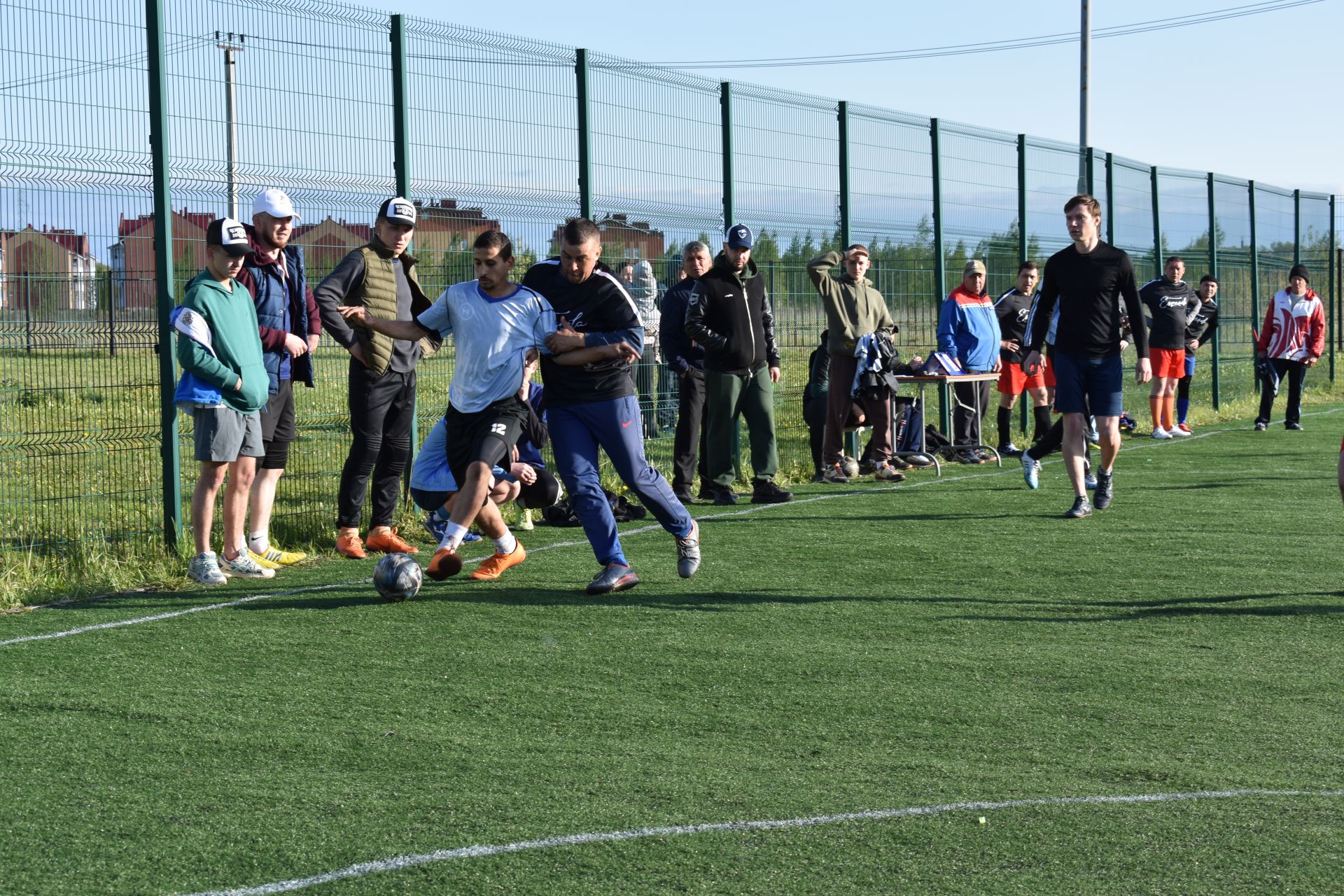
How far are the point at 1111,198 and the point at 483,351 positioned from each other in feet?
49.7

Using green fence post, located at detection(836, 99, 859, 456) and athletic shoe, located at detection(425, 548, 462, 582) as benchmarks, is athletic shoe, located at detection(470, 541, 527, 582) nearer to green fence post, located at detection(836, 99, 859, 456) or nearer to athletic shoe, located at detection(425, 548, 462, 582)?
athletic shoe, located at detection(425, 548, 462, 582)

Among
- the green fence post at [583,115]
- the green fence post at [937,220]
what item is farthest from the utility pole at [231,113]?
the green fence post at [937,220]

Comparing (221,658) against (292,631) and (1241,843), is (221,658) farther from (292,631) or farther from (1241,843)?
(1241,843)

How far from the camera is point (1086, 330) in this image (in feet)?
33.6

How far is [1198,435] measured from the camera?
18125 millimetres

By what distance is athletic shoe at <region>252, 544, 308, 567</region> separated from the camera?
8.74 m

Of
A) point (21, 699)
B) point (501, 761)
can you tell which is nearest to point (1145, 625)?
point (501, 761)

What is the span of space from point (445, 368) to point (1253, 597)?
589 centimetres

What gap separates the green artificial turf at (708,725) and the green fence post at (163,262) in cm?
97

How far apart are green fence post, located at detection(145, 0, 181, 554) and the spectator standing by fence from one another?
13.4 feet

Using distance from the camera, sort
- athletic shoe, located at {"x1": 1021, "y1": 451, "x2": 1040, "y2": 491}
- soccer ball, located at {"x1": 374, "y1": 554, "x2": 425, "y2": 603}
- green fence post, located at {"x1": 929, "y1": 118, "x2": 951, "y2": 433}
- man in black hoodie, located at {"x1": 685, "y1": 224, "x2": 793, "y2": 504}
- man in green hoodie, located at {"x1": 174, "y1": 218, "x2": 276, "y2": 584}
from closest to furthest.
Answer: soccer ball, located at {"x1": 374, "y1": 554, "x2": 425, "y2": 603}, man in green hoodie, located at {"x1": 174, "y1": 218, "x2": 276, "y2": 584}, man in black hoodie, located at {"x1": 685, "y1": 224, "x2": 793, "y2": 504}, athletic shoe, located at {"x1": 1021, "y1": 451, "x2": 1040, "y2": 491}, green fence post, located at {"x1": 929, "y1": 118, "x2": 951, "y2": 433}

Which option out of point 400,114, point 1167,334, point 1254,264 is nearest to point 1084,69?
point 1254,264

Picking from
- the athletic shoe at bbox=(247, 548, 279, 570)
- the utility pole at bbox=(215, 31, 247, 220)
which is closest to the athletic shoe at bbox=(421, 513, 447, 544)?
the athletic shoe at bbox=(247, 548, 279, 570)

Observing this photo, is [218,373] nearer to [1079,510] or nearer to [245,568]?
[245,568]
